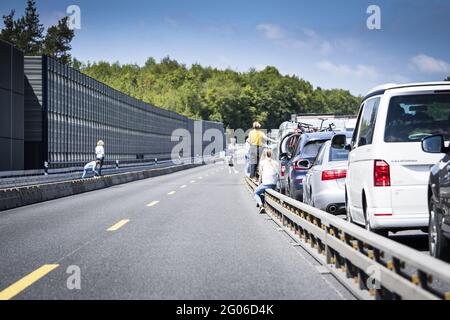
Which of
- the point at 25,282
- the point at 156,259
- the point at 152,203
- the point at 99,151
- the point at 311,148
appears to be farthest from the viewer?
the point at 99,151

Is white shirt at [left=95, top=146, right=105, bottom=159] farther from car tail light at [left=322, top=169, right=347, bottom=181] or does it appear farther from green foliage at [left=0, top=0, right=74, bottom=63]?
green foliage at [left=0, top=0, right=74, bottom=63]

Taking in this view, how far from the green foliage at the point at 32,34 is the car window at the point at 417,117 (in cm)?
10030

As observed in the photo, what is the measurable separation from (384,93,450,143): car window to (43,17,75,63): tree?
3992 inches

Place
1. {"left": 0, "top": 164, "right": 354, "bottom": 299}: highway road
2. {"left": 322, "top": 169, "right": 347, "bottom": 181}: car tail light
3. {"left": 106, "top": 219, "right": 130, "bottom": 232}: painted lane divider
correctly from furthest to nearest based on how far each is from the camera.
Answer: {"left": 322, "top": 169, "right": 347, "bottom": 181}: car tail light
{"left": 106, "top": 219, "right": 130, "bottom": 232}: painted lane divider
{"left": 0, "top": 164, "right": 354, "bottom": 299}: highway road

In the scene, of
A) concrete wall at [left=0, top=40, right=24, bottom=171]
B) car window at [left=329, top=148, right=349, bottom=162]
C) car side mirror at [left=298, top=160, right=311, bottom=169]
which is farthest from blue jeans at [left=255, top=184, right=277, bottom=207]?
concrete wall at [left=0, top=40, right=24, bottom=171]

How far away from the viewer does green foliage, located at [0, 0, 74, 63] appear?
10406cm

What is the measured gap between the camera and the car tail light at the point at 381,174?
813 cm

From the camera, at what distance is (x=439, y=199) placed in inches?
285

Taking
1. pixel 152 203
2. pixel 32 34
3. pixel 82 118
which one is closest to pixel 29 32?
pixel 32 34

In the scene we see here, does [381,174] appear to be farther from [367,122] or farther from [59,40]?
[59,40]

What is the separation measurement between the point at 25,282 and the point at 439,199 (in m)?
4.34

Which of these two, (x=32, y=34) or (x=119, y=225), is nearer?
(x=119, y=225)
